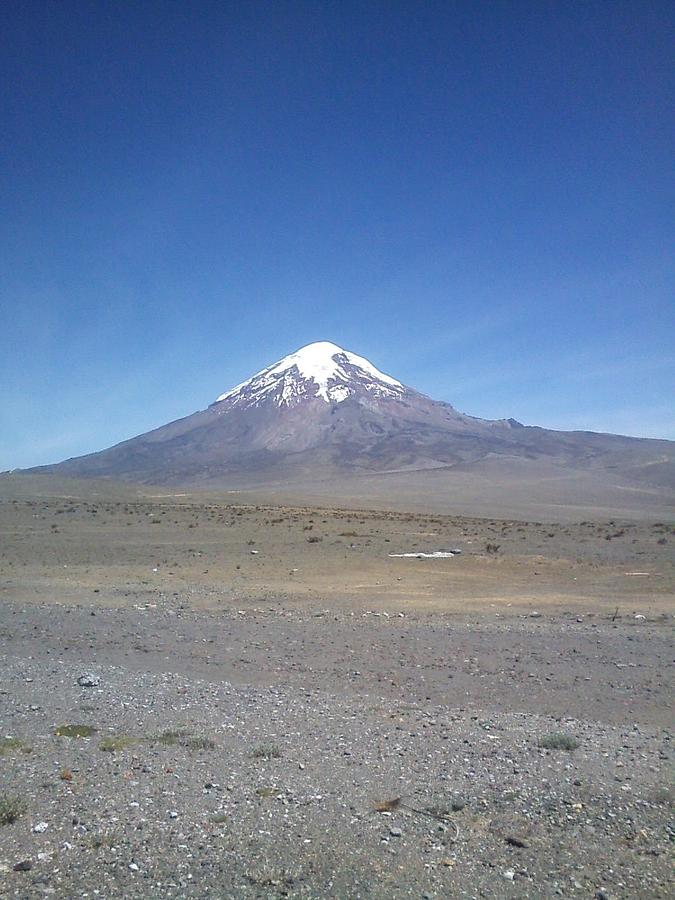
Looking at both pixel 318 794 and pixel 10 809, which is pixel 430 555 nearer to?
pixel 318 794

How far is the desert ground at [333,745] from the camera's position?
16.4 feet

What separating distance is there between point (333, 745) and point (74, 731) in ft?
8.99

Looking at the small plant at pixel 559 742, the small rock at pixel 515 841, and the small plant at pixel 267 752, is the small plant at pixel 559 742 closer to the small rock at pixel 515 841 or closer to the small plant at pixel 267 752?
the small rock at pixel 515 841

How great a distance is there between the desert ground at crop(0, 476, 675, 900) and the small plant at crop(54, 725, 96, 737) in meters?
0.02

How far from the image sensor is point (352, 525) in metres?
45.5

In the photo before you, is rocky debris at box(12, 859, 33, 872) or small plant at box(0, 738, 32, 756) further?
small plant at box(0, 738, 32, 756)

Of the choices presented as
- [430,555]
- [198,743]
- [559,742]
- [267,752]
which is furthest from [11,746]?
[430,555]

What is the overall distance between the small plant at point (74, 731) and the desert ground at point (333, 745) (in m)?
0.02

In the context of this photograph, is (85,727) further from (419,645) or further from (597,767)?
(419,645)

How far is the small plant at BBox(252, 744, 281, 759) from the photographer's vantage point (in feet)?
23.3

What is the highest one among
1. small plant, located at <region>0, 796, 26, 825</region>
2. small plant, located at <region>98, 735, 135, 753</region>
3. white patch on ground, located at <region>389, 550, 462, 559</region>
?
small plant, located at <region>0, 796, 26, 825</region>

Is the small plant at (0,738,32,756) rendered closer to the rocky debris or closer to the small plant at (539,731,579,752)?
the rocky debris

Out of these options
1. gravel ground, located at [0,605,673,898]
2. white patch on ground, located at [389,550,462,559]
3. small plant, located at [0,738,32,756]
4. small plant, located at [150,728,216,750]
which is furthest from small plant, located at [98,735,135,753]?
white patch on ground, located at [389,550,462,559]

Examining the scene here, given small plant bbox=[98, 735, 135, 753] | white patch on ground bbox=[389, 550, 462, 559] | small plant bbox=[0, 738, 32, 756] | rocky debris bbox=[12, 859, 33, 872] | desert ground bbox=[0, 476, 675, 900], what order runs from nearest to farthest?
rocky debris bbox=[12, 859, 33, 872]
desert ground bbox=[0, 476, 675, 900]
small plant bbox=[0, 738, 32, 756]
small plant bbox=[98, 735, 135, 753]
white patch on ground bbox=[389, 550, 462, 559]
